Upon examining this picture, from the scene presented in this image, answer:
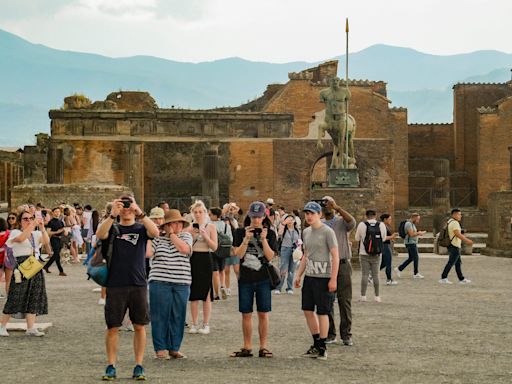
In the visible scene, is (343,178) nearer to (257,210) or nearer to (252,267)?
(257,210)

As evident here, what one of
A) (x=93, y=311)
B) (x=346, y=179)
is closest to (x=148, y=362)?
(x=93, y=311)

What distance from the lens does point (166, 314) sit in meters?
10.6

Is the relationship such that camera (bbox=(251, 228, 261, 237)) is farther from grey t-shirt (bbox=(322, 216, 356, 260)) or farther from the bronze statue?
the bronze statue

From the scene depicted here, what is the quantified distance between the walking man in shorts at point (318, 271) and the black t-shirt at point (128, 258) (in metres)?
2.00

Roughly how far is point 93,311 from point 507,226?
18.1 m

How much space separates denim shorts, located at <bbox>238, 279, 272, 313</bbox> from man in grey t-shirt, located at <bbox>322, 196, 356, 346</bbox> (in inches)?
47.3

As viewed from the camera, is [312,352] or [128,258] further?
[312,352]

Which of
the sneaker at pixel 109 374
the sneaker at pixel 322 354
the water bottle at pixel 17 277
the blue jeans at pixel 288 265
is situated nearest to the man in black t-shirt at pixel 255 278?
the sneaker at pixel 322 354

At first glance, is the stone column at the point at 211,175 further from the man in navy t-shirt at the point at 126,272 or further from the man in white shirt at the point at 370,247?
the man in navy t-shirt at the point at 126,272

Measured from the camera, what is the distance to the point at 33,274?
1224 centimetres

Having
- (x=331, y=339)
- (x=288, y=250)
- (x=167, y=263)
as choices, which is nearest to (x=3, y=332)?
(x=167, y=263)

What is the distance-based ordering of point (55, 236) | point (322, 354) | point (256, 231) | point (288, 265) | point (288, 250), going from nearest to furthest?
1. point (322, 354)
2. point (256, 231)
3. point (288, 265)
4. point (288, 250)
5. point (55, 236)

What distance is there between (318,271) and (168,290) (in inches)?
61.6

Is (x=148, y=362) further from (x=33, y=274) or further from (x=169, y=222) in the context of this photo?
(x=33, y=274)
